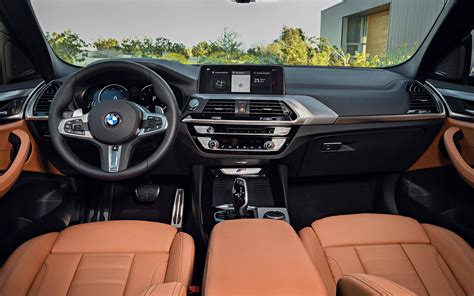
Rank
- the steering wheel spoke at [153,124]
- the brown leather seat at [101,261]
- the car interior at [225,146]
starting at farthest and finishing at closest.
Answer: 1. the steering wheel spoke at [153,124]
2. the car interior at [225,146]
3. the brown leather seat at [101,261]

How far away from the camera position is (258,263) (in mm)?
1125

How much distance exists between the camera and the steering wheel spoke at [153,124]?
185cm

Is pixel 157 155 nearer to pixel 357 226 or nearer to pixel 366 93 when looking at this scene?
pixel 357 226

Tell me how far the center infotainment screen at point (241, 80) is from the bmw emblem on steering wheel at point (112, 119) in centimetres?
66

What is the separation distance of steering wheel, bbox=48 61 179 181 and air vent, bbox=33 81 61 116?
47 centimetres

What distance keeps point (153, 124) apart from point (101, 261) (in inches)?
25.2

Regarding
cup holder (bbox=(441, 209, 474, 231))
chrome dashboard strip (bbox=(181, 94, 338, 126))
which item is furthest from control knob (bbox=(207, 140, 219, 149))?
cup holder (bbox=(441, 209, 474, 231))

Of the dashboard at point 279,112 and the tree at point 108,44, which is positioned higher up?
the tree at point 108,44

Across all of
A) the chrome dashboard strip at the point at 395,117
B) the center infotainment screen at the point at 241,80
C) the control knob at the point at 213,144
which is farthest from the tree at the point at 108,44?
the chrome dashboard strip at the point at 395,117

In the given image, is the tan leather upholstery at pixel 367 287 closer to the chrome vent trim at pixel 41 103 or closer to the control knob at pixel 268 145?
the control knob at pixel 268 145

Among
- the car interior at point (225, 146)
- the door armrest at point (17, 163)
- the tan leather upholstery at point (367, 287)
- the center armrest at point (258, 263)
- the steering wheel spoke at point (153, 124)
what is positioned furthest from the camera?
the door armrest at point (17, 163)

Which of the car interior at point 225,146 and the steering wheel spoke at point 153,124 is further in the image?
the steering wheel spoke at point 153,124

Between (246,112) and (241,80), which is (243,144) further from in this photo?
(241,80)

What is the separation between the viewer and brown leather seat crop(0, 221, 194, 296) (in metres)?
1.53
